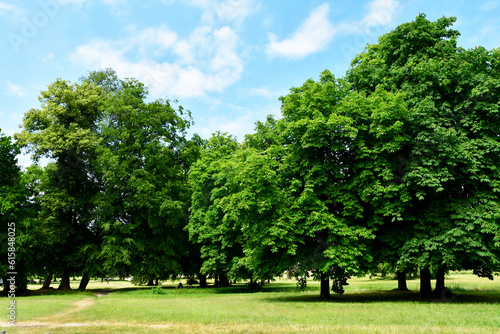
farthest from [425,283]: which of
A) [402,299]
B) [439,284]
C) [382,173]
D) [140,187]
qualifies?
[140,187]

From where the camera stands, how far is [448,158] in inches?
741

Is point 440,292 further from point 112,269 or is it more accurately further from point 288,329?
point 112,269

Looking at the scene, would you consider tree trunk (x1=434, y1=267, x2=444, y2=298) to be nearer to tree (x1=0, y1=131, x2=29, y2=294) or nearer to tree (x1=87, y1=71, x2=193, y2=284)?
tree (x1=87, y1=71, x2=193, y2=284)

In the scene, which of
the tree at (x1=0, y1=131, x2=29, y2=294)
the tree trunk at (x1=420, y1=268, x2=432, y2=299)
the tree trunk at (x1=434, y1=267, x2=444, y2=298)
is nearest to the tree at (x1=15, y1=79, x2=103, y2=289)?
the tree at (x1=0, y1=131, x2=29, y2=294)

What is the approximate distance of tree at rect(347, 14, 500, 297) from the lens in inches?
726

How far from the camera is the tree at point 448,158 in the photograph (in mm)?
18438

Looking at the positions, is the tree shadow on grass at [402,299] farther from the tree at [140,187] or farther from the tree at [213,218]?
the tree at [140,187]

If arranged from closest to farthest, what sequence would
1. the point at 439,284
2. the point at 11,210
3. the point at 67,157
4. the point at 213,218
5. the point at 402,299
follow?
the point at 402,299 → the point at 439,284 → the point at 11,210 → the point at 213,218 → the point at 67,157

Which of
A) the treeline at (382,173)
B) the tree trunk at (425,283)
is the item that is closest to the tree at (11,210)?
the treeline at (382,173)

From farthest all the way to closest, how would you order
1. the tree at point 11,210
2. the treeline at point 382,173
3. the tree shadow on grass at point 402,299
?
the tree at point 11,210, the tree shadow on grass at point 402,299, the treeline at point 382,173

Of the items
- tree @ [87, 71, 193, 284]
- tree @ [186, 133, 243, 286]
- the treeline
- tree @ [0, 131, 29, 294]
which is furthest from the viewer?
tree @ [87, 71, 193, 284]

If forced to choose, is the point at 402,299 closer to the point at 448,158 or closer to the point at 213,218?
the point at 448,158

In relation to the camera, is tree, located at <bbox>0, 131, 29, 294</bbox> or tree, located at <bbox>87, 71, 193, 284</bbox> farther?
tree, located at <bbox>87, 71, 193, 284</bbox>

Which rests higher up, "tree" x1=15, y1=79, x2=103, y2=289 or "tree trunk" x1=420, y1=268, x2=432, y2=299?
"tree" x1=15, y1=79, x2=103, y2=289
